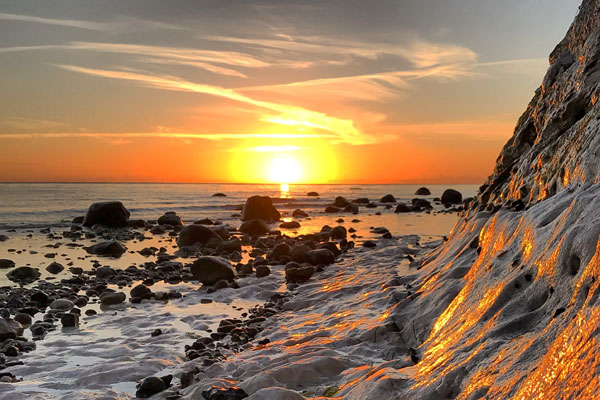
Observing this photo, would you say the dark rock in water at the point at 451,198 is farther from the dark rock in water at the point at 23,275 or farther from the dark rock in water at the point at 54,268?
the dark rock in water at the point at 23,275

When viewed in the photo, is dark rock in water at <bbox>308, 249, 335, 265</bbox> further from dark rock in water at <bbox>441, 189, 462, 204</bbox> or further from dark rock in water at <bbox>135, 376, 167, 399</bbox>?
dark rock in water at <bbox>441, 189, 462, 204</bbox>

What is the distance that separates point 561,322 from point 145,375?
17.8 ft

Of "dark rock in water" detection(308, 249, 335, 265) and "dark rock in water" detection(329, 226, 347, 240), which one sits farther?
"dark rock in water" detection(329, 226, 347, 240)

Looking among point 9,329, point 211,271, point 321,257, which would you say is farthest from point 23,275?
point 321,257

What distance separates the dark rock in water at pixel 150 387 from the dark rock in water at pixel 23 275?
9105 millimetres

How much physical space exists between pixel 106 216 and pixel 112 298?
20788mm

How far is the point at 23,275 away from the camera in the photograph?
13.2m

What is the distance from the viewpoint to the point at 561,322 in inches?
124

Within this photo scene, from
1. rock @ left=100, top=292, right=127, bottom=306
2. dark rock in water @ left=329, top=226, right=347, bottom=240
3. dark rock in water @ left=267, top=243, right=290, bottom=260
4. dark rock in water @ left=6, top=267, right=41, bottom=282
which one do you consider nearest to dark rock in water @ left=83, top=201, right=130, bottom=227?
dark rock in water @ left=329, top=226, right=347, bottom=240

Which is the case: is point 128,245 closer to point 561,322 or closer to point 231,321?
point 231,321

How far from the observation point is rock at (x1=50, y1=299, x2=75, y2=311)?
977cm

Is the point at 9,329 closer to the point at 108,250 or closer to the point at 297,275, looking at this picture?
the point at 297,275

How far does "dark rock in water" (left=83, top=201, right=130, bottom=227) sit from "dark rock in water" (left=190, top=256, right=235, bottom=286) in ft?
61.4

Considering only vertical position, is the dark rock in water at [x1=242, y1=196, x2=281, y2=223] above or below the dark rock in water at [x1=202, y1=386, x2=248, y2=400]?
above
